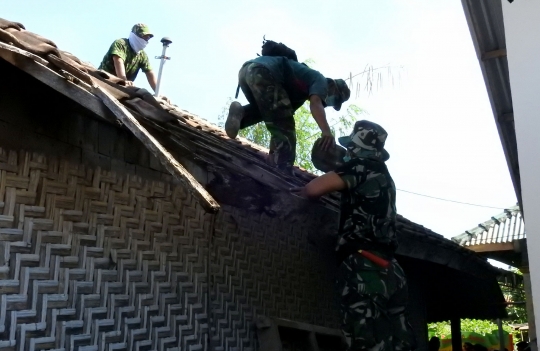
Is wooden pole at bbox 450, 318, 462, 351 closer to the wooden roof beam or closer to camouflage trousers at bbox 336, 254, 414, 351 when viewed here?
the wooden roof beam

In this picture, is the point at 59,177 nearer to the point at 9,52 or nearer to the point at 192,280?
the point at 9,52

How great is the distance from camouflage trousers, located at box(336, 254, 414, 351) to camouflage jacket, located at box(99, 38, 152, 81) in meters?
3.75

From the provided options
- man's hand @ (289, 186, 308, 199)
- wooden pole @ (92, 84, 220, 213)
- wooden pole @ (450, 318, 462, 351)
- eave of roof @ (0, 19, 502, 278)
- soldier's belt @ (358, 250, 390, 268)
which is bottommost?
wooden pole @ (450, 318, 462, 351)

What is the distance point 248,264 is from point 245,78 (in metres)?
1.44

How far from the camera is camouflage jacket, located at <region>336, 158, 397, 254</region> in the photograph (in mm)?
3941

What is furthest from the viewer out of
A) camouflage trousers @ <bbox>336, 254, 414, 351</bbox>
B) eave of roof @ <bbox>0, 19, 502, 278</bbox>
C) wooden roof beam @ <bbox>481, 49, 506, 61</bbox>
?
wooden roof beam @ <bbox>481, 49, 506, 61</bbox>

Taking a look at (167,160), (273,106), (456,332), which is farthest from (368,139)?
(456,332)

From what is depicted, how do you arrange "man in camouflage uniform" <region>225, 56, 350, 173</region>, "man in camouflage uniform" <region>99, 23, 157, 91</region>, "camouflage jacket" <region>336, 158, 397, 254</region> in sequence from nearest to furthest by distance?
1. "camouflage jacket" <region>336, 158, 397, 254</region>
2. "man in camouflage uniform" <region>225, 56, 350, 173</region>
3. "man in camouflage uniform" <region>99, 23, 157, 91</region>

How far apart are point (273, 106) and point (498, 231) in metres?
7.69

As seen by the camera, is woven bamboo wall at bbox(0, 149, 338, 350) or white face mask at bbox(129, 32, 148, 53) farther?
white face mask at bbox(129, 32, 148, 53)

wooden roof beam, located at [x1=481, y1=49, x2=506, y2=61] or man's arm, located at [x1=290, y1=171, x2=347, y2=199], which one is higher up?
wooden roof beam, located at [x1=481, y1=49, x2=506, y2=61]

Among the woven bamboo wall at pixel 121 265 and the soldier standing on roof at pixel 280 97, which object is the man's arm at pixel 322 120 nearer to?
the soldier standing on roof at pixel 280 97

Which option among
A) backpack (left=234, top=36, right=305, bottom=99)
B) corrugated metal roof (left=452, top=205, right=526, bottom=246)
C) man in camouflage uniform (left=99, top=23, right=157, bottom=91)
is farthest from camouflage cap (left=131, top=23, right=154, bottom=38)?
corrugated metal roof (left=452, top=205, right=526, bottom=246)

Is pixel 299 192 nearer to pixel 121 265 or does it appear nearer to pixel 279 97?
pixel 279 97
